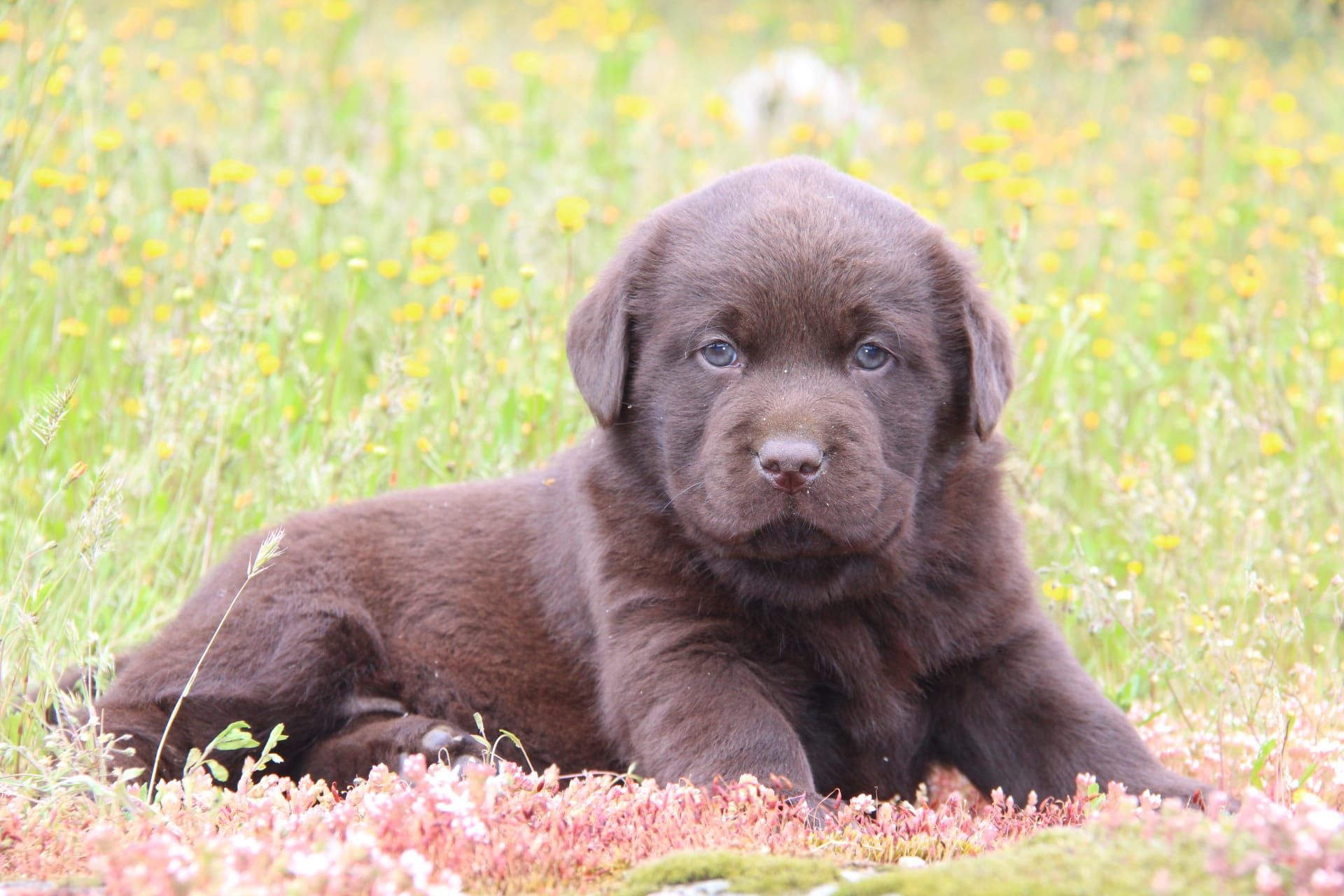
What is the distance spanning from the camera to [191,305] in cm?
494

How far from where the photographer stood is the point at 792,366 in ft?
9.35

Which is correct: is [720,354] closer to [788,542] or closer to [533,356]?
[788,542]

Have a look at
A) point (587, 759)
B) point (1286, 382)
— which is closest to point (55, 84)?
point (587, 759)

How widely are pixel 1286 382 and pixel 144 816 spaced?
13.6 feet

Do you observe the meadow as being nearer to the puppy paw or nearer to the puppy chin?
the puppy paw

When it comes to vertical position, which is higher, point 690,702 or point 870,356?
point 870,356

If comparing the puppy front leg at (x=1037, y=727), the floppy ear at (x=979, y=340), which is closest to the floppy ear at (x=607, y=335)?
the floppy ear at (x=979, y=340)

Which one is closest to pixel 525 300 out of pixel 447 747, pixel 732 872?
pixel 447 747

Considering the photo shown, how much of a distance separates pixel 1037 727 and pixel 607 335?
1.18 metres

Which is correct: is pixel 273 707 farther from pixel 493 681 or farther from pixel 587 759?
pixel 587 759

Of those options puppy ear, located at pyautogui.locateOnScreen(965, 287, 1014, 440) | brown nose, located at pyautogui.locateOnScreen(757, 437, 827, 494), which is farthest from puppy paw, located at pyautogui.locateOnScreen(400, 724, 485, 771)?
puppy ear, located at pyautogui.locateOnScreen(965, 287, 1014, 440)

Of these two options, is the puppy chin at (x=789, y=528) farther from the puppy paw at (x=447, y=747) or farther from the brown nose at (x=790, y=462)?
the puppy paw at (x=447, y=747)

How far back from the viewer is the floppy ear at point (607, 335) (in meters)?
3.07

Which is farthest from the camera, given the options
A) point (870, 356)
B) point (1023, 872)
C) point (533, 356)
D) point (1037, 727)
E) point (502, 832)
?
point (533, 356)
